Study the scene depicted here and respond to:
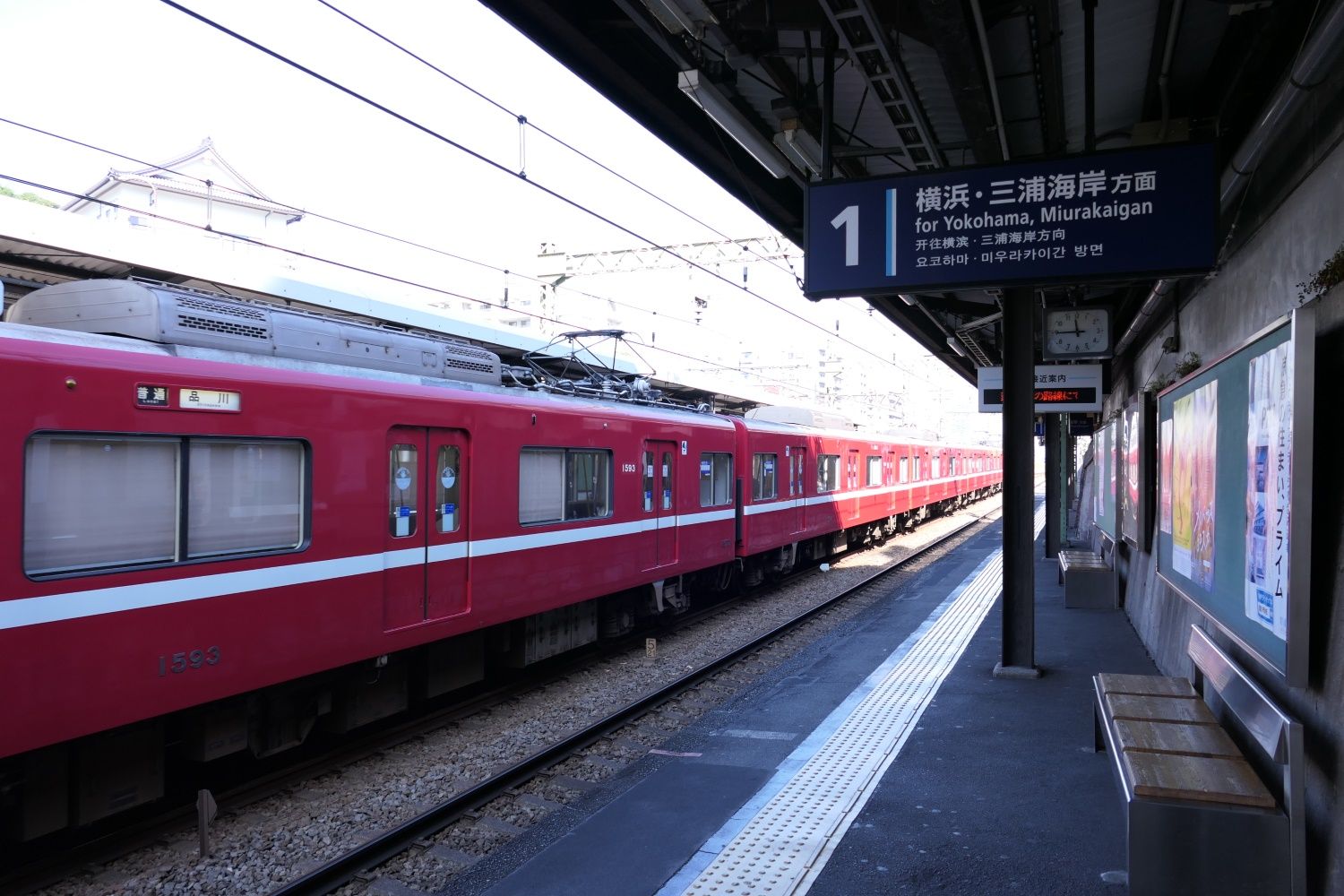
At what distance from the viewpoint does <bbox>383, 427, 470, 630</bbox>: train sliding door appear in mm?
6074

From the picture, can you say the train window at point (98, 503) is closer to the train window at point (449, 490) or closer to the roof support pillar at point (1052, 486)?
the train window at point (449, 490)

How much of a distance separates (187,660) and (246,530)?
2.50 feet

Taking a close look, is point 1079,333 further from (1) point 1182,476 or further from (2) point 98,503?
(2) point 98,503

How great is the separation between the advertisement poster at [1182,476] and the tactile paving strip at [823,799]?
76.9 inches

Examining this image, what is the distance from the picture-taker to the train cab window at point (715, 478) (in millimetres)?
11047

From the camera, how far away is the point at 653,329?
71.1 feet

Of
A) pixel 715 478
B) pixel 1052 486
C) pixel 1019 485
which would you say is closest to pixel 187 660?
pixel 1019 485

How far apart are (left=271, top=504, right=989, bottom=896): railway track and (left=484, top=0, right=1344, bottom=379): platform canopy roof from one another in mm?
4135

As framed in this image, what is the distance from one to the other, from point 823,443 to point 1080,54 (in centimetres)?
1068

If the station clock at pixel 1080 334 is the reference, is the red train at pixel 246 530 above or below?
below

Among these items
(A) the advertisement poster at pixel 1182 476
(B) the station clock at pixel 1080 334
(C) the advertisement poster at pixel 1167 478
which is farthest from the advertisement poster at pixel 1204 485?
(B) the station clock at pixel 1080 334

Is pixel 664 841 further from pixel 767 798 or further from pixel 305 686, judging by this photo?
pixel 305 686

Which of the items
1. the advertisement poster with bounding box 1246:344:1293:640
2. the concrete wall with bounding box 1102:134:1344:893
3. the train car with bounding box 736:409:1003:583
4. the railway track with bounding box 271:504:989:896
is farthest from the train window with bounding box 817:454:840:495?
the advertisement poster with bounding box 1246:344:1293:640

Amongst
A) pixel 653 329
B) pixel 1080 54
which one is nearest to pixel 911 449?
pixel 653 329
